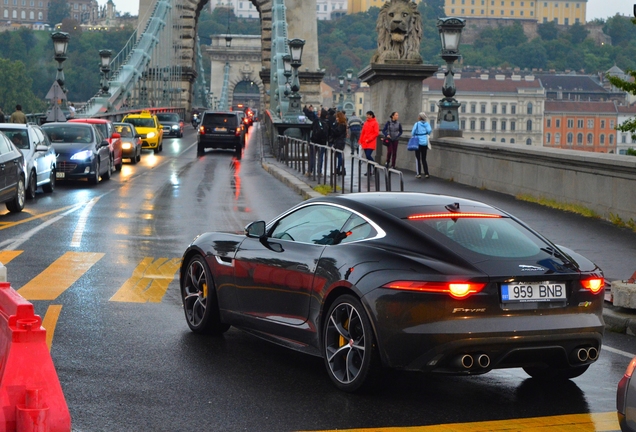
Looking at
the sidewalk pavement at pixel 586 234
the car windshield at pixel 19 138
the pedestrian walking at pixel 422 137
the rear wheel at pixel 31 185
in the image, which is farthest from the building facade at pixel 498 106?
the rear wheel at pixel 31 185

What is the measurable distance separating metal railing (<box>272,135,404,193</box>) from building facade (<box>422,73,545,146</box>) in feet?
316

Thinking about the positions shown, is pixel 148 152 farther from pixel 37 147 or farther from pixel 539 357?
pixel 539 357

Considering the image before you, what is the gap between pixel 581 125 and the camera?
129 metres

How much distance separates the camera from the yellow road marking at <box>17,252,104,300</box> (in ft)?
35.5

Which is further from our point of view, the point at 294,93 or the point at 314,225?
the point at 294,93

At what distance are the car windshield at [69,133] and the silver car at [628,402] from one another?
24.2 meters

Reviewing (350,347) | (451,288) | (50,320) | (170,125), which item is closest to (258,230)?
(350,347)

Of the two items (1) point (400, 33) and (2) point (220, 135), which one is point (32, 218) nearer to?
(1) point (400, 33)

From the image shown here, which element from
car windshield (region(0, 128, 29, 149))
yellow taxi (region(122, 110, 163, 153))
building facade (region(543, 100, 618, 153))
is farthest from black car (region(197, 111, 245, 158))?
building facade (region(543, 100, 618, 153))

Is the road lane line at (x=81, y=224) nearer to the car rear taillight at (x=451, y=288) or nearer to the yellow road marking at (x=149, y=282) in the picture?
the yellow road marking at (x=149, y=282)

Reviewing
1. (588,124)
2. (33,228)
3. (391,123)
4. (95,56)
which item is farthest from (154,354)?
(95,56)

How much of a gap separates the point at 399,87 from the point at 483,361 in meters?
25.6

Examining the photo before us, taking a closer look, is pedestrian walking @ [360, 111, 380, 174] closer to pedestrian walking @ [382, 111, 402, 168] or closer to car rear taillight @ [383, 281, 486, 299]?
pedestrian walking @ [382, 111, 402, 168]

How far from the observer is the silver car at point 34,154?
21.9 meters
